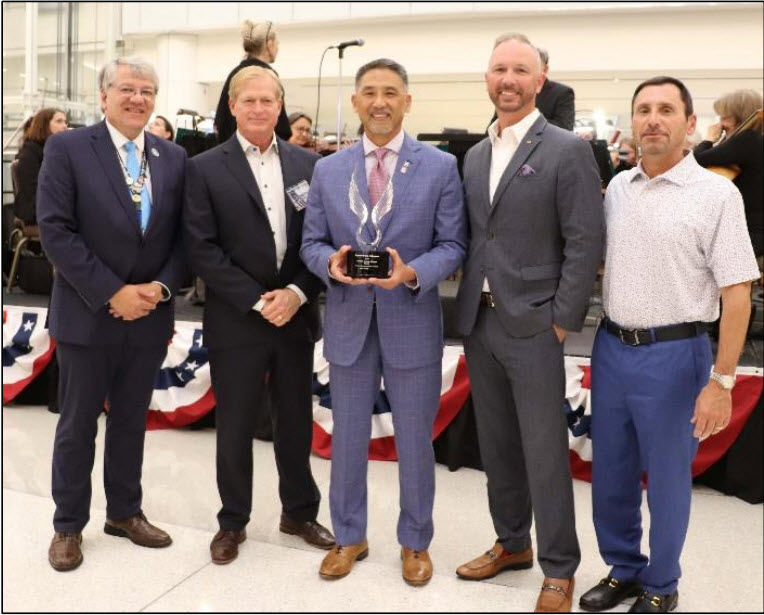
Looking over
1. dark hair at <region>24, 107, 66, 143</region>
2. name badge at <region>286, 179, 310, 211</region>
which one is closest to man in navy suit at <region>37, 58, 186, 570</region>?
name badge at <region>286, 179, 310, 211</region>

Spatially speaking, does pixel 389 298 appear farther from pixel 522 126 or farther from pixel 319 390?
pixel 319 390

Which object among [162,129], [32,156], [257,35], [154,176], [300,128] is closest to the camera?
[154,176]

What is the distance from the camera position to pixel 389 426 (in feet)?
12.3

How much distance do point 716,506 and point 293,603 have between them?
1.97m

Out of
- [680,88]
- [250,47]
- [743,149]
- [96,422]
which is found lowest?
[96,422]

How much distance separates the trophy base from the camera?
7.38 ft

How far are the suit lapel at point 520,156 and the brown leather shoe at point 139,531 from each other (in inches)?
65.2

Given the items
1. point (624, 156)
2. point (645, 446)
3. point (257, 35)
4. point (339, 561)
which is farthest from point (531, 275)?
point (624, 156)

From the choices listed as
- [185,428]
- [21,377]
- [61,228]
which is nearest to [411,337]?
[61,228]

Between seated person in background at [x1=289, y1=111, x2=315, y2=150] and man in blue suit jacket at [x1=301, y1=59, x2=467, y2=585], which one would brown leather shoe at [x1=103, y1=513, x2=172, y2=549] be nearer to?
man in blue suit jacket at [x1=301, y1=59, x2=467, y2=585]

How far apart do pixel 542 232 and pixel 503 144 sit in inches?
12.2

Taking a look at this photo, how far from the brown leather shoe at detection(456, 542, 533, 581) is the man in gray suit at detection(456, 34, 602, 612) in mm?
236

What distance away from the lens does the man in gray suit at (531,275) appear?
2227mm

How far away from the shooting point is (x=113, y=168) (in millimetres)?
2590
